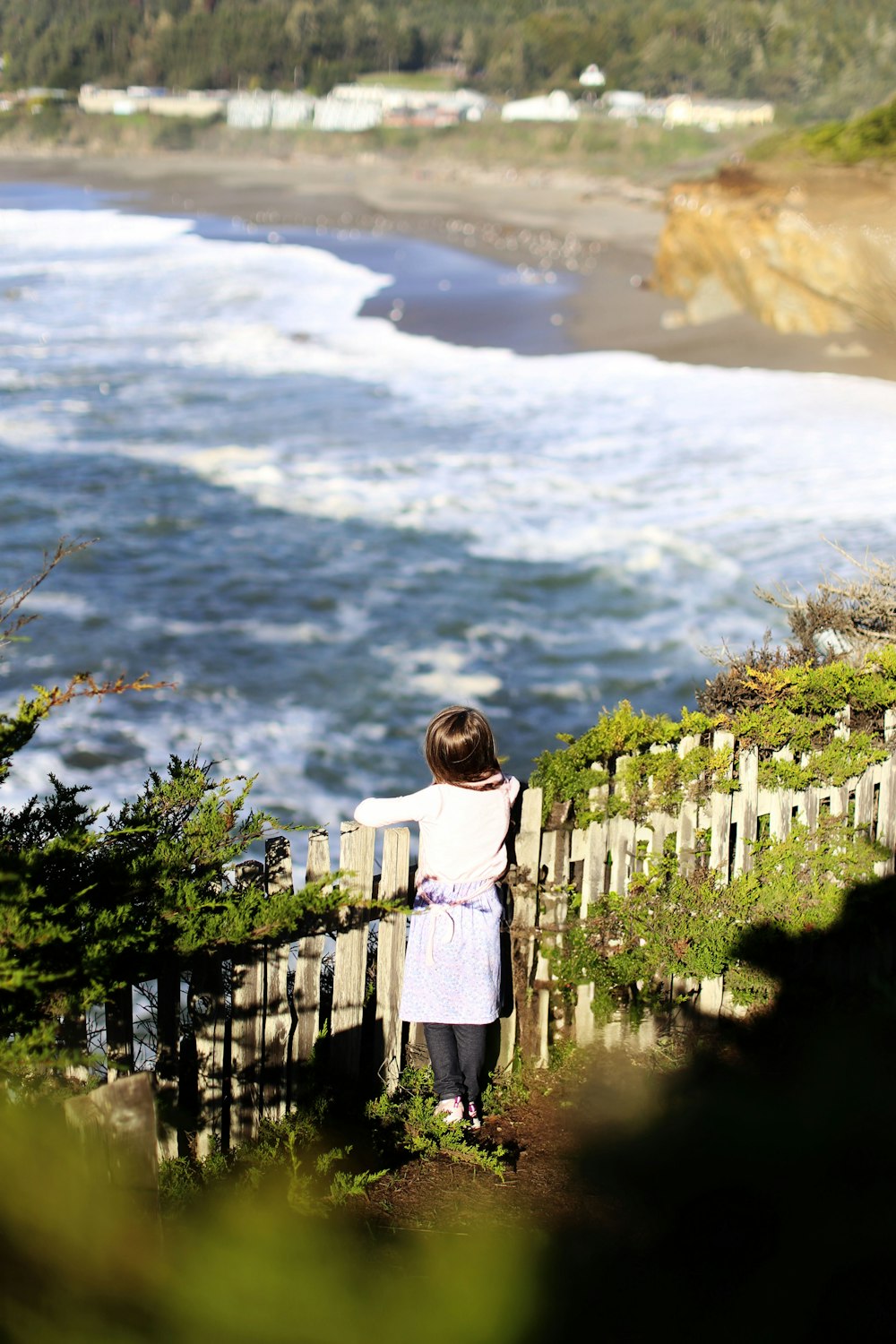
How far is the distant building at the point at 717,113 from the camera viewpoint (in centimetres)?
7975

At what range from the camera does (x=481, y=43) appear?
113000mm

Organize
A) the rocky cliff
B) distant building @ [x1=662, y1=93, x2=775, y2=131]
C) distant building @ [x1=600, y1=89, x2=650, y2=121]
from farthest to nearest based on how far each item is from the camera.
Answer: distant building @ [x1=600, y1=89, x2=650, y2=121] → distant building @ [x1=662, y1=93, x2=775, y2=131] → the rocky cliff

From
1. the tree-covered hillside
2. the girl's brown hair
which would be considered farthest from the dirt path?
the tree-covered hillside

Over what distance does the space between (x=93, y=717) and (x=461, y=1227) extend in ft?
21.8

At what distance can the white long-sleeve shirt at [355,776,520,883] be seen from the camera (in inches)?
147

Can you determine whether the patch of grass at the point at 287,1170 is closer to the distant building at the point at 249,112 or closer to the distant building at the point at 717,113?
the distant building at the point at 717,113

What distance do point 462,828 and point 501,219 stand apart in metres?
45.6

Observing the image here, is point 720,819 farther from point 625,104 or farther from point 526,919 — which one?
point 625,104

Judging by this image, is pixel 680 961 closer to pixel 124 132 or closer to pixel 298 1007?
pixel 298 1007

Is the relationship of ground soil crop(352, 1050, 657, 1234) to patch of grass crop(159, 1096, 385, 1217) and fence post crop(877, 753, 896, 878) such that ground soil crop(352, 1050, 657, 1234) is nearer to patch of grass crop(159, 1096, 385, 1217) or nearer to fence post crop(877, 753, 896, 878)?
patch of grass crop(159, 1096, 385, 1217)

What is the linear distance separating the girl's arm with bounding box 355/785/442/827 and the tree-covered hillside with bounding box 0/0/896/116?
268 ft

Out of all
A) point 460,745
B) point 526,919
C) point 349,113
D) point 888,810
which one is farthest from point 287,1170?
point 349,113

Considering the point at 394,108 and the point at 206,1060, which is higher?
the point at 394,108

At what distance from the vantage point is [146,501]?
48.4 feet
